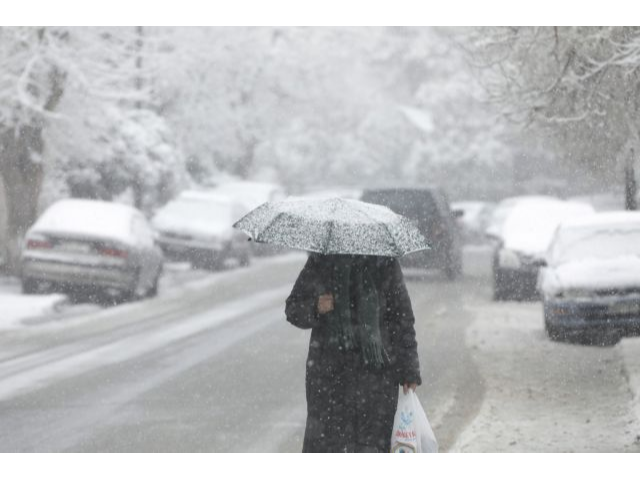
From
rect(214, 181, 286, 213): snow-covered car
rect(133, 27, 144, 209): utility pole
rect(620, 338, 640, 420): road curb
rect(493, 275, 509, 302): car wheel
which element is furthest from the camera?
rect(214, 181, 286, 213): snow-covered car

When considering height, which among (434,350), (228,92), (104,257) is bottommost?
(434,350)

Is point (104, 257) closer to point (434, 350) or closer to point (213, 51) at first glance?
point (434, 350)

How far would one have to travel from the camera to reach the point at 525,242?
13.2 meters

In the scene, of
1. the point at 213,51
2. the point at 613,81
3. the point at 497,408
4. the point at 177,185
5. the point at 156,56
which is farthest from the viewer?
the point at 177,185

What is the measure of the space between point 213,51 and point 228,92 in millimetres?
3978

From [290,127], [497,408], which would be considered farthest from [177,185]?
[497,408]

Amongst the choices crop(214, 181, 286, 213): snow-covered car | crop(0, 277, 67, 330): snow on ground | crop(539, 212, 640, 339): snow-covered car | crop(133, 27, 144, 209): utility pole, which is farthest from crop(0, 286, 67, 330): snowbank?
crop(214, 181, 286, 213): snow-covered car

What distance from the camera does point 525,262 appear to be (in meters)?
13.5

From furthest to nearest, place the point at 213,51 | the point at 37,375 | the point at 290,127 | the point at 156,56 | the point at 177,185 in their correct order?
the point at 290,127 < the point at 177,185 < the point at 213,51 < the point at 156,56 < the point at 37,375

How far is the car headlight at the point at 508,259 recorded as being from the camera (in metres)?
13.8

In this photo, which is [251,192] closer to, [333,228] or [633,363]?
[633,363]

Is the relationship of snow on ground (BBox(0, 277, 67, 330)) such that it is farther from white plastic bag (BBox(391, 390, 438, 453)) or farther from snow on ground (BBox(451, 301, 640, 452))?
white plastic bag (BBox(391, 390, 438, 453))

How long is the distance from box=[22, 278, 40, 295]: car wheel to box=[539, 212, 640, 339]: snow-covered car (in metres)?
5.71

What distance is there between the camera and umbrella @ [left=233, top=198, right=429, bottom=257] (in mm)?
5801
